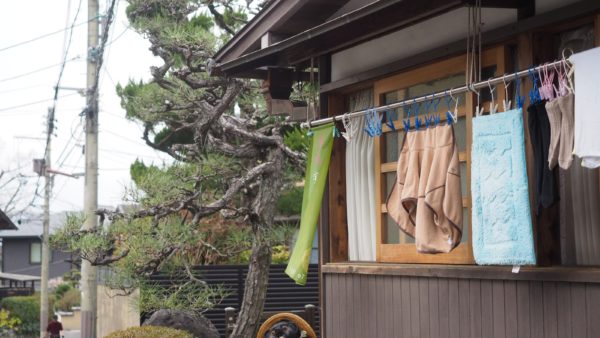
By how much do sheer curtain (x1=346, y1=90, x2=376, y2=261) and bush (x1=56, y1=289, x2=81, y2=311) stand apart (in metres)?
41.3

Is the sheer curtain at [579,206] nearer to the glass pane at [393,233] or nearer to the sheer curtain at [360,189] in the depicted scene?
the glass pane at [393,233]

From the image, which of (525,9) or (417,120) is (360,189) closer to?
(417,120)

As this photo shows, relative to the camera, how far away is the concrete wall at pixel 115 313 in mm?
22375

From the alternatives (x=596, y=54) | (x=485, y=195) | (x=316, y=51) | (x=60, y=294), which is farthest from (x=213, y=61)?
(x=60, y=294)

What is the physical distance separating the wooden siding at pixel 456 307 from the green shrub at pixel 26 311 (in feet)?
122

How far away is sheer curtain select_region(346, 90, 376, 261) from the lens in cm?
1009

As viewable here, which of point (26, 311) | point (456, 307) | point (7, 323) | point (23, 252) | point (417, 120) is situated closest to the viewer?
point (456, 307)

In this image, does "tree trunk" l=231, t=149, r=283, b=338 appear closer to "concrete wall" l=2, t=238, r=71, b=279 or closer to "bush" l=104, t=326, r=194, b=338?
"bush" l=104, t=326, r=194, b=338

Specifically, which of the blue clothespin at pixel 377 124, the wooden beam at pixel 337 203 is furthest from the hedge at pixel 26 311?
the blue clothespin at pixel 377 124

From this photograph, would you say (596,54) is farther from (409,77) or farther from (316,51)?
Answer: (316,51)

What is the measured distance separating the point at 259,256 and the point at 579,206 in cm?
1037

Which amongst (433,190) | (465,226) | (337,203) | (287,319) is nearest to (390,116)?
(337,203)

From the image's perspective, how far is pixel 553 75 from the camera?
698 cm

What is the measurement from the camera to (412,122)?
30.0ft
